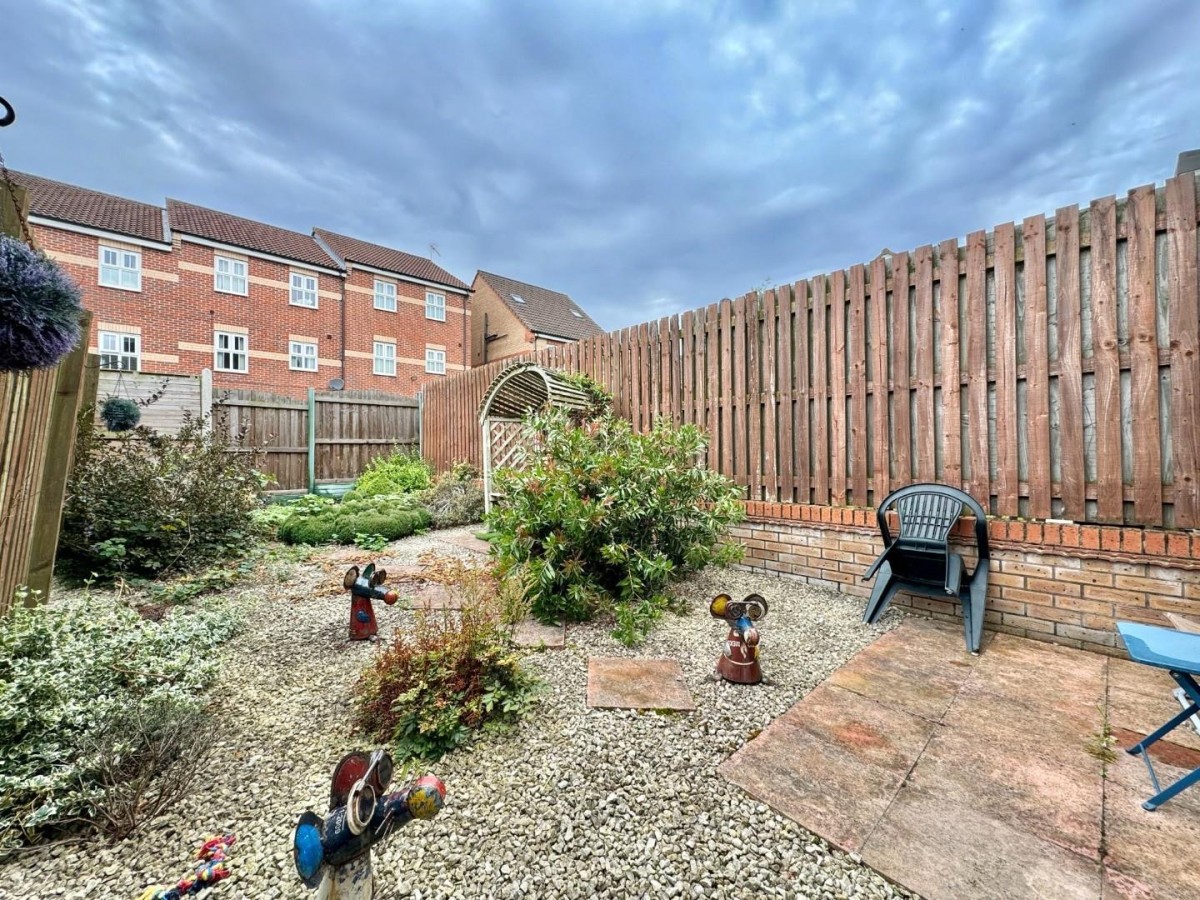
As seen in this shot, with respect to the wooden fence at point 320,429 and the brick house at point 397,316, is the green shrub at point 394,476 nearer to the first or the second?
the wooden fence at point 320,429

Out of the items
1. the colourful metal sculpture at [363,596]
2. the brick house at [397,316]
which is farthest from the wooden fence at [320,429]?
the colourful metal sculpture at [363,596]

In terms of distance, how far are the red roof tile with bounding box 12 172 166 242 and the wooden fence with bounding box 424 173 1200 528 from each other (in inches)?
633

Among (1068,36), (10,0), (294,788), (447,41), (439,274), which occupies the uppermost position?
(439,274)

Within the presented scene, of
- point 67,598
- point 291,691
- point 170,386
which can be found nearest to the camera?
point 291,691

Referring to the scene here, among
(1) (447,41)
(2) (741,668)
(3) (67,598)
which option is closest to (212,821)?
(2) (741,668)

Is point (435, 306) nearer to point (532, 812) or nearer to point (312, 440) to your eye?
point (312, 440)

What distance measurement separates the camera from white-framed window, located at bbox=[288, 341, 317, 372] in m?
14.3

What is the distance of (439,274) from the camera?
1775 centimetres

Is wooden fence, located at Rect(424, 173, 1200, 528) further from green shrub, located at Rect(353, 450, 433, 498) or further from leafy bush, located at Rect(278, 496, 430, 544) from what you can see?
green shrub, located at Rect(353, 450, 433, 498)

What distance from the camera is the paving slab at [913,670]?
1.98 meters

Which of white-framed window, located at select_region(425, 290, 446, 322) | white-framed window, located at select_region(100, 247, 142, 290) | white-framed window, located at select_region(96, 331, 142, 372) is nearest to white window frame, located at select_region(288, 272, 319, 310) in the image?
white-framed window, located at select_region(100, 247, 142, 290)

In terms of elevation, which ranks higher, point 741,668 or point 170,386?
point 170,386

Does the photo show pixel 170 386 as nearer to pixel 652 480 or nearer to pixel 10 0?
pixel 10 0

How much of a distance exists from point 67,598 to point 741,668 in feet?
13.9
